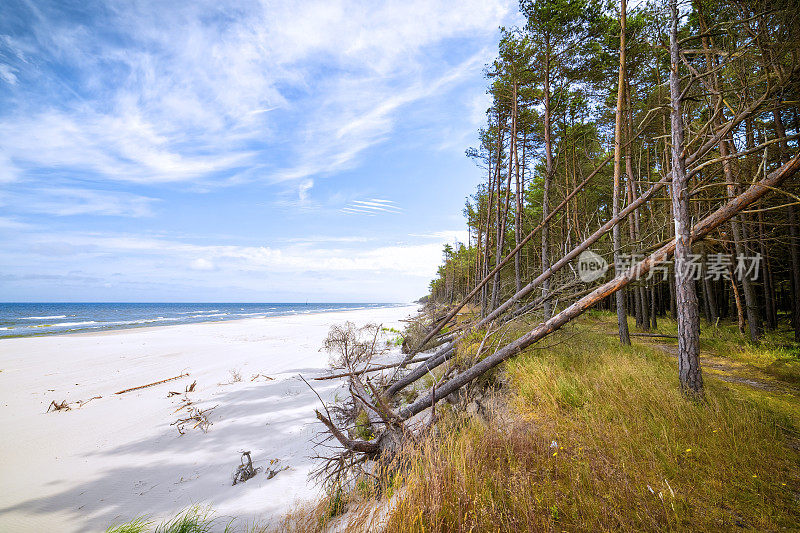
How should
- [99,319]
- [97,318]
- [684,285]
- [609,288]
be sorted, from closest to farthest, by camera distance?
[684,285] < [609,288] < [99,319] < [97,318]

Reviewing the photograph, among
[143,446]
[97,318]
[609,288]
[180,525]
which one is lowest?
[97,318]

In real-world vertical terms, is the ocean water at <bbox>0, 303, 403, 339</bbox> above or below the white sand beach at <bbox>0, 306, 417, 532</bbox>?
below

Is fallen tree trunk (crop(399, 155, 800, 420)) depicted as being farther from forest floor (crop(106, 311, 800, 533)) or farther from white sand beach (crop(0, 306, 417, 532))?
white sand beach (crop(0, 306, 417, 532))

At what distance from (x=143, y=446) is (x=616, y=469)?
793cm

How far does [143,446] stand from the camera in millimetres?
5574

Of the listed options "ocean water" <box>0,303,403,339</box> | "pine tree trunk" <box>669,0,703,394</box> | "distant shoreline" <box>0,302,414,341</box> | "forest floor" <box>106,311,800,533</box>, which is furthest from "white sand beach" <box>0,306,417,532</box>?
"ocean water" <box>0,303,403,339</box>

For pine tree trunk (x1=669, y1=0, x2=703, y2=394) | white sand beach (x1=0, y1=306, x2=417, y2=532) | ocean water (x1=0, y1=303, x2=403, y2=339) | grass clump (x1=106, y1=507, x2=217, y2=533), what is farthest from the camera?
ocean water (x1=0, y1=303, x2=403, y2=339)

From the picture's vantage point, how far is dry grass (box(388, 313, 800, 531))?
7.50 feet

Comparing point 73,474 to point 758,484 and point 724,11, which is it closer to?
point 758,484

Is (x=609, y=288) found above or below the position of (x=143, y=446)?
above

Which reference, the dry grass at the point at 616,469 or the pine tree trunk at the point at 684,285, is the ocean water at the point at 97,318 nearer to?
the dry grass at the point at 616,469

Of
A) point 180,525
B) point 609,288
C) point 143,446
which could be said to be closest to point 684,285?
point 609,288

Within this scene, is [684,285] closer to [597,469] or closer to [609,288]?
[609,288]

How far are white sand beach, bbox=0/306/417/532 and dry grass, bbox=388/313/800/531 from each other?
245 centimetres
